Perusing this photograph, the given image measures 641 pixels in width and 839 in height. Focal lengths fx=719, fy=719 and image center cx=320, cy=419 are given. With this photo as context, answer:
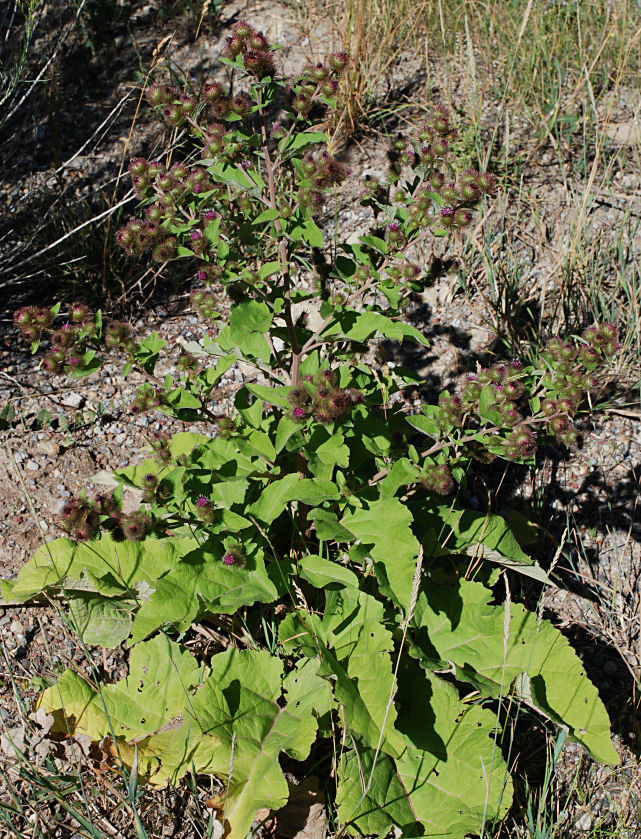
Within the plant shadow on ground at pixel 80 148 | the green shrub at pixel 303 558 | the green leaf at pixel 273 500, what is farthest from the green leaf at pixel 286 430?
the plant shadow on ground at pixel 80 148

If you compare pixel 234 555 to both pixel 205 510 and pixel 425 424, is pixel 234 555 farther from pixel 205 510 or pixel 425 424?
pixel 425 424

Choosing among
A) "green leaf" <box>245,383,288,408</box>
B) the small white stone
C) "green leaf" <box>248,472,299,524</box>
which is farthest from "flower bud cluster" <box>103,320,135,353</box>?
the small white stone

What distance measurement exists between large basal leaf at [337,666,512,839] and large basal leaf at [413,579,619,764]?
0.48 feet

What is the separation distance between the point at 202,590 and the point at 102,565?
1.99 ft

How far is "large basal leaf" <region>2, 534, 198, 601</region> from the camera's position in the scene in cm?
282

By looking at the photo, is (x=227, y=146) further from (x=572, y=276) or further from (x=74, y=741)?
(x=572, y=276)

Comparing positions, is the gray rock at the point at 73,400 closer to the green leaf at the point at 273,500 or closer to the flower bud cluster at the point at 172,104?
the green leaf at the point at 273,500

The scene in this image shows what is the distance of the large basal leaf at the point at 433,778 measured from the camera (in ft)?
7.52

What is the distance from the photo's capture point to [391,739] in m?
2.49

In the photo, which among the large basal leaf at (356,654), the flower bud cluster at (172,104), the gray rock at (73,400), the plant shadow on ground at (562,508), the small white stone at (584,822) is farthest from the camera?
the gray rock at (73,400)

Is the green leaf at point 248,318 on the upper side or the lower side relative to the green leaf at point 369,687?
upper

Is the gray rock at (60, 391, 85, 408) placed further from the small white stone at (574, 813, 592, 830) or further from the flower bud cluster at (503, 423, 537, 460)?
the small white stone at (574, 813, 592, 830)

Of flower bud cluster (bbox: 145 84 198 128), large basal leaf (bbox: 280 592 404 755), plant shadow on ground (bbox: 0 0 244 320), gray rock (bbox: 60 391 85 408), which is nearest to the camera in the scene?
large basal leaf (bbox: 280 592 404 755)

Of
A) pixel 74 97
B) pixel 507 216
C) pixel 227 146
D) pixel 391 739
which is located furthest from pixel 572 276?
pixel 74 97
